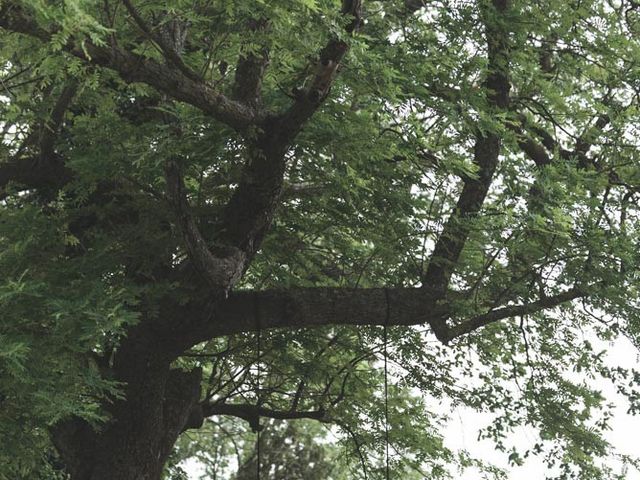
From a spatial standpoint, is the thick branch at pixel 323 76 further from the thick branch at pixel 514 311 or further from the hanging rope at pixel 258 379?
the thick branch at pixel 514 311

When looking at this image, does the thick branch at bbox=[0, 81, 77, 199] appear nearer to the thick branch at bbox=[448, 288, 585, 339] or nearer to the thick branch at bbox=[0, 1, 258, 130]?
the thick branch at bbox=[0, 1, 258, 130]

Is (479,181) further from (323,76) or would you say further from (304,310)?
(323,76)

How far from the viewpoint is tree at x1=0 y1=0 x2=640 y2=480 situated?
4.48 metres

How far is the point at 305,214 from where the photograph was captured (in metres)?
6.28

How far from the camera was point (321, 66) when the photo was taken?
13.9ft

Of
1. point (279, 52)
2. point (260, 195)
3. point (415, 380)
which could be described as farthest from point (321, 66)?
point (415, 380)

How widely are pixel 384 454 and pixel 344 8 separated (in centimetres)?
451

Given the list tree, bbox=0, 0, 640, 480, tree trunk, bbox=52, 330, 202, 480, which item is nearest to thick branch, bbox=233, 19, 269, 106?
tree, bbox=0, 0, 640, 480

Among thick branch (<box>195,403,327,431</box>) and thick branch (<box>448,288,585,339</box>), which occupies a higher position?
thick branch (<box>448,288,585,339</box>)

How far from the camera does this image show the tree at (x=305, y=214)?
4.48 meters

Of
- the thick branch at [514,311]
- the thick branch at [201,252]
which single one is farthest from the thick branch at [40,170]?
the thick branch at [514,311]

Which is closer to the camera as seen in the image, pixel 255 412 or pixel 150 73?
pixel 150 73

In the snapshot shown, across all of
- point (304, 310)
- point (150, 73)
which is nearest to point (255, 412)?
point (304, 310)

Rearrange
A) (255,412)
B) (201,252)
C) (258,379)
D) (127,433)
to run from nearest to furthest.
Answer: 1. (201,252)
2. (127,433)
3. (255,412)
4. (258,379)
